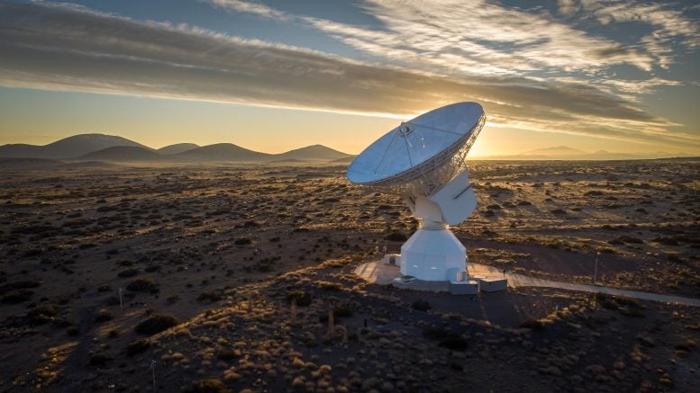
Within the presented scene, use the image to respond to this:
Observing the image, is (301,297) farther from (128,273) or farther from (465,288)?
(128,273)

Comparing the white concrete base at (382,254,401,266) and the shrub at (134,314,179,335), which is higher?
the white concrete base at (382,254,401,266)

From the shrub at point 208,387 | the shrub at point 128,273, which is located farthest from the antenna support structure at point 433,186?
the shrub at point 128,273

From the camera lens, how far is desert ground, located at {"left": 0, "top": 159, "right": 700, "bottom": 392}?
2066cm

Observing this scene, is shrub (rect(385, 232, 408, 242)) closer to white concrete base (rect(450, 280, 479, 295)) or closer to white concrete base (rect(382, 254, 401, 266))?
white concrete base (rect(382, 254, 401, 266))

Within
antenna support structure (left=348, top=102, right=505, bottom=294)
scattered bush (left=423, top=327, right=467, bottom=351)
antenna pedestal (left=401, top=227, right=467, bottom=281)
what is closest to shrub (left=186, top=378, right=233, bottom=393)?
scattered bush (left=423, top=327, right=467, bottom=351)

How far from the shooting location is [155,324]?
25.8 meters

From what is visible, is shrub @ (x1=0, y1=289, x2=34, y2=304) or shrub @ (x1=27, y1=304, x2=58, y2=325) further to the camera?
shrub @ (x1=0, y1=289, x2=34, y2=304)

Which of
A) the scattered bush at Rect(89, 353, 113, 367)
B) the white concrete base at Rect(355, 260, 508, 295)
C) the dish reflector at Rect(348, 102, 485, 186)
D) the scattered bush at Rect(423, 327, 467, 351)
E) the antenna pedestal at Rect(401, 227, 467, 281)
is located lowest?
the scattered bush at Rect(89, 353, 113, 367)

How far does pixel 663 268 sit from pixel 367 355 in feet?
88.9

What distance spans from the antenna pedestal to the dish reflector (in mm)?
4744

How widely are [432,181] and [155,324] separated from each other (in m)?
17.0

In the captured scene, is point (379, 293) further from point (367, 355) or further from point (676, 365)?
point (676, 365)

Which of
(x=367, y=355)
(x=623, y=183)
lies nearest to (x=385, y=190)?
(x=367, y=355)

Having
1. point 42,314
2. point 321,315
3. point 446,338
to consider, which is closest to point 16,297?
point 42,314
